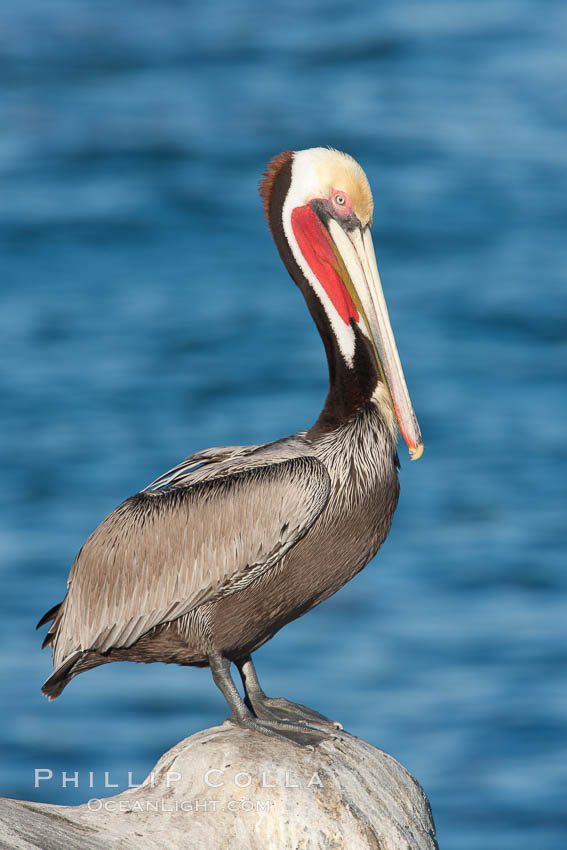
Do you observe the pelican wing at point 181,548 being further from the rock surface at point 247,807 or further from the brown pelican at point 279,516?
the rock surface at point 247,807

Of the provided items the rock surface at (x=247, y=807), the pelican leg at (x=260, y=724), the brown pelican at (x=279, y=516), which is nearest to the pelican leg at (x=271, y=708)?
the brown pelican at (x=279, y=516)

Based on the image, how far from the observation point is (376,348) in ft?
19.0

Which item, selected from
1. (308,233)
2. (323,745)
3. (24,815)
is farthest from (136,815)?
(308,233)

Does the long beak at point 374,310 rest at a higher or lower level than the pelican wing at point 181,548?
higher

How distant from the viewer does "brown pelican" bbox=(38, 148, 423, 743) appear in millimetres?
5465

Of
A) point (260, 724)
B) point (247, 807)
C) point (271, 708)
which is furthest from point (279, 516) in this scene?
point (247, 807)

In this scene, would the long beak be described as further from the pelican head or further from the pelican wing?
the pelican wing

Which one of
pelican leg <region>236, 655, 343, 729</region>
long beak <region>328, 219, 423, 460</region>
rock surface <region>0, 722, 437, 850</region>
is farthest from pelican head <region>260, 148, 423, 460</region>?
rock surface <region>0, 722, 437, 850</region>

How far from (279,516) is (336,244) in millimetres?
1305

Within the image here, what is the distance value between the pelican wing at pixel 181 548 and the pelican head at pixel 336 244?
62cm

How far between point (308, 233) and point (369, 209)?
11.5 inches

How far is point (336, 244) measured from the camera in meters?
5.89

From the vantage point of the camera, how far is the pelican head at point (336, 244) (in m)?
5.79

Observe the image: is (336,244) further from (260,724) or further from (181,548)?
(260,724)
